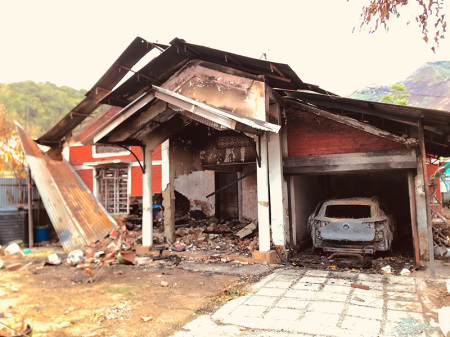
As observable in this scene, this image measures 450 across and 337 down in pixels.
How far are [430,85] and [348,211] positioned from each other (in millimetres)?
78174

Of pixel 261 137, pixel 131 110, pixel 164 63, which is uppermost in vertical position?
pixel 164 63

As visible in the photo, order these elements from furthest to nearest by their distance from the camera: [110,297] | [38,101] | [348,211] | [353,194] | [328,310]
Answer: [38,101], [353,194], [348,211], [110,297], [328,310]

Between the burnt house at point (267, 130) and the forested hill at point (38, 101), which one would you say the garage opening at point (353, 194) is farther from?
the forested hill at point (38, 101)

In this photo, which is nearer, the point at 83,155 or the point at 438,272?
the point at 438,272

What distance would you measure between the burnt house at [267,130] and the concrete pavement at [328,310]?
6.36 feet

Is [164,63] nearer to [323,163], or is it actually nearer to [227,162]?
[227,162]

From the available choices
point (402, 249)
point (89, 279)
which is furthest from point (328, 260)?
point (89, 279)

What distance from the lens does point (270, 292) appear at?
5.65 meters

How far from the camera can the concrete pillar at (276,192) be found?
844 centimetres

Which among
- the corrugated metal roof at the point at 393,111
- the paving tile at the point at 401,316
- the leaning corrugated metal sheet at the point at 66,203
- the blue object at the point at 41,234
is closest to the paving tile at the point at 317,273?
the paving tile at the point at 401,316

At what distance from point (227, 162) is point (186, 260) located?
357 cm

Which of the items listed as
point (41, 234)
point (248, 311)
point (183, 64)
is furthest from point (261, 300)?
point (41, 234)

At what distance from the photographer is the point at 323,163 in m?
8.51

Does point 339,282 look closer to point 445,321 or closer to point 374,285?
point 374,285
